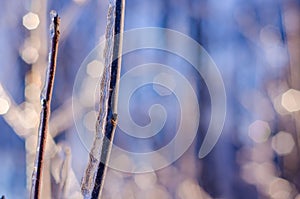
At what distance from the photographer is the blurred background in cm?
218

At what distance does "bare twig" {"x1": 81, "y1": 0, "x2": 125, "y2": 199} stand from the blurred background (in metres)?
1.68

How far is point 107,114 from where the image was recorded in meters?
0.31

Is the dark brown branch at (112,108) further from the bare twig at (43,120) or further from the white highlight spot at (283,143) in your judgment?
the white highlight spot at (283,143)

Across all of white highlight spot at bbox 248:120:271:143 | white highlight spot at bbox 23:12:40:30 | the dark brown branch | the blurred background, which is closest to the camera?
the dark brown branch

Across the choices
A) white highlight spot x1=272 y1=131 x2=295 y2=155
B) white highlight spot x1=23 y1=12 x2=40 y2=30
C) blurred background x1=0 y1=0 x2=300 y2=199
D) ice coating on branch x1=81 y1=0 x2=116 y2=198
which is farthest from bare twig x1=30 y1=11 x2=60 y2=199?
white highlight spot x1=272 y1=131 x2=295 y2=155

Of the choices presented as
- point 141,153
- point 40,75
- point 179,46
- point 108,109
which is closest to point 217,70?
point 179,46

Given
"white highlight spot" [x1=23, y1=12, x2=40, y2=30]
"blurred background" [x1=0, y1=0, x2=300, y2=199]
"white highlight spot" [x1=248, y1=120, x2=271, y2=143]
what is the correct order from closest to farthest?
"white highlight spot" [x1=23, y1=12, x2=40, y2=30] < "blurred background" [x1=0, y1=0, x2=300, y2=199] < "white highlight spot" [x1=248, y1=120, x2=271, y2=143]

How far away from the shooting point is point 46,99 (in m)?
0.31

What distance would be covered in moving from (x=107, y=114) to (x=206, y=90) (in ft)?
7.91

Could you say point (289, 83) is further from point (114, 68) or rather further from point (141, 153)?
point (114, 68)

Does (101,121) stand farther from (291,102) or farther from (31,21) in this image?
(291,102)

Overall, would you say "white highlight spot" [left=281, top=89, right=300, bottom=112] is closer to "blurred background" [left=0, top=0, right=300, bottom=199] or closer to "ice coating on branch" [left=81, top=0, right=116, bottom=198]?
"blurred background" [left=0, top=0, right=300, bottom=199]

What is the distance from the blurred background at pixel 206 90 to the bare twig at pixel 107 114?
168 cm

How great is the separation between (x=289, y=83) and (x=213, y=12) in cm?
66
